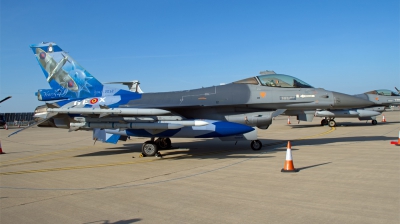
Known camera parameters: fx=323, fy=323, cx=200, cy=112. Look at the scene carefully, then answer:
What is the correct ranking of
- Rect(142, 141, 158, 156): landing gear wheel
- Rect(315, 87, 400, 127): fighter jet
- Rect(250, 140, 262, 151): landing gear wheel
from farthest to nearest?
Rect(315, 87, 400, 127): fighter jet < Rect(250, 140, 262, 151): landing gear wheel < Rect(142, 141, 158, 156): landing gear wheel

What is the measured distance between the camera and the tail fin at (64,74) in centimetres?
1209

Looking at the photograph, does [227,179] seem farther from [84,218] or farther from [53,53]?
[53,53]

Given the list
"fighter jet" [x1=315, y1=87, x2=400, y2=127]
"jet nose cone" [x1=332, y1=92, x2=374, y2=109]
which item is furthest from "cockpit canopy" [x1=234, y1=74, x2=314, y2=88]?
"fighter jet" [x1=315, y1=87, x2=400, y2=127]

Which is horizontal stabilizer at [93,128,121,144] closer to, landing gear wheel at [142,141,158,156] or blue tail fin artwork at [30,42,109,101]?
landing gear wheel at [142,141,158,156]

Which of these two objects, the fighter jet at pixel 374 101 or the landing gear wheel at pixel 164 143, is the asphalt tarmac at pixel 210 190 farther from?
the fighter jet at pixel 374 101

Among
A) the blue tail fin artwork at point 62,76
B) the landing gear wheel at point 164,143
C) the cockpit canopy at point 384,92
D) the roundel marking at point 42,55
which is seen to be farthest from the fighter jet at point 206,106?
the cockpit canopy at point 384,92

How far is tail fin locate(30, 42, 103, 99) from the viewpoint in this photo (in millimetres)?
12086

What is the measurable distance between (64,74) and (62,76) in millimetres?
108

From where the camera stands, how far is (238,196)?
17.6 ft

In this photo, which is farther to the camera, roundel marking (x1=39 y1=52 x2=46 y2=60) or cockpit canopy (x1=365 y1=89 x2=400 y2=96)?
cockpit canopy (x1=365 y1=89 x2=400 y2=96)

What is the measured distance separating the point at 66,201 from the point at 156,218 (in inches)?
75.7

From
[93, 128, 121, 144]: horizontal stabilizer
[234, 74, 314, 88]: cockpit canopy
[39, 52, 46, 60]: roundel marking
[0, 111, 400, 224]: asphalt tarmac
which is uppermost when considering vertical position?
[39, 52, 46, 60]: roundel marking

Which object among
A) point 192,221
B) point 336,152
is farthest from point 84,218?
point 336,152

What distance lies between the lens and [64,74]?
12.1 m
